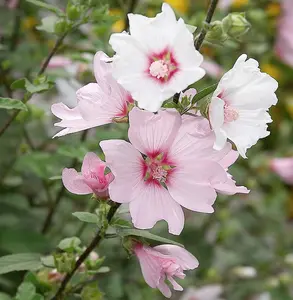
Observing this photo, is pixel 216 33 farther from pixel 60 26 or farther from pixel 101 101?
pixel 60 26

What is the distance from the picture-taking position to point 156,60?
67cm

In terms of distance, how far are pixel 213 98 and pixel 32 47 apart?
0.70m

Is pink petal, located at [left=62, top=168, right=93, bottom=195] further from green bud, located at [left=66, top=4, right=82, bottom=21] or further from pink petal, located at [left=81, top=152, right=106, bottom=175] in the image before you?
green bud, located at [left=66, top=4, right=82, bottom=21]

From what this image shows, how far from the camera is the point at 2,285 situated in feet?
3.73

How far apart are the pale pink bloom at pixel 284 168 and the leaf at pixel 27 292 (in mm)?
920

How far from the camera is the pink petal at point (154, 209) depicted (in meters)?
0.69

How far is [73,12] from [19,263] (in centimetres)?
30

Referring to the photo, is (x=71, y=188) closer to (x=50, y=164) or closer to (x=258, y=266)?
(x=50, y=164)

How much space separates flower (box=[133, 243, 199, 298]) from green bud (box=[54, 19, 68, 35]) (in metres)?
0.31

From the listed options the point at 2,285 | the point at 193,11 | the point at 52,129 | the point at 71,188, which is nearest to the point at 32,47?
the point at 52,129

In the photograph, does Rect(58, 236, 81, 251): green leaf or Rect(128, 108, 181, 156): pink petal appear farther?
Rect(58, 236, 81, 251): green leaf

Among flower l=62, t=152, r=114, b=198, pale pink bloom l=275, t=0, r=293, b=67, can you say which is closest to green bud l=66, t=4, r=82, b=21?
flower l=62, t=152, r=114, b=198

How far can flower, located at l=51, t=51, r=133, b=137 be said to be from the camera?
693mm

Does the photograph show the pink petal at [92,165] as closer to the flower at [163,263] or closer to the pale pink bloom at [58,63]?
the flower at [163,263]
